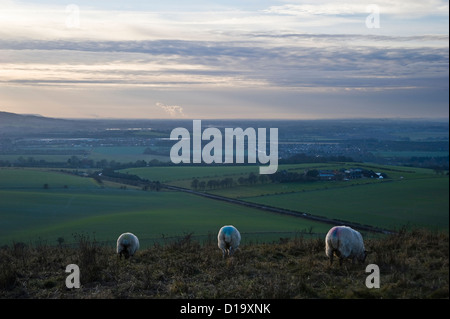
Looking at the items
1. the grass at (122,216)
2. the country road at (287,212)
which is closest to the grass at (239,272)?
the country road at (287,212)

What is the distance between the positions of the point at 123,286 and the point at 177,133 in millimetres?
43351

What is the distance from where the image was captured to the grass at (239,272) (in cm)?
825

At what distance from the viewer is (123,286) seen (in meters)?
9.15

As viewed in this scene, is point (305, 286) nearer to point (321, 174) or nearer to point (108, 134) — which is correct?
point (321, 174)

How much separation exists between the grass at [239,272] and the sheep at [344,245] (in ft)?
0.82

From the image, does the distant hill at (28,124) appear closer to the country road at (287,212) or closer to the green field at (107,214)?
the green field at (107,214)

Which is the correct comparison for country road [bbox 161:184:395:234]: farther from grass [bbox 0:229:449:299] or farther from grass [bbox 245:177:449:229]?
grass [bbox 0:229:449:299]

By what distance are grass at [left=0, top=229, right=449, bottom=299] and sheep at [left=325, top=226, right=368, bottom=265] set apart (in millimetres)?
250

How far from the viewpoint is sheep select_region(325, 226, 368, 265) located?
1044 cm

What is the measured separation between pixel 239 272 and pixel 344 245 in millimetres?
2526

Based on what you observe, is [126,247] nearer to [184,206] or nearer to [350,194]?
[184,206]

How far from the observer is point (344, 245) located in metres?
10.4

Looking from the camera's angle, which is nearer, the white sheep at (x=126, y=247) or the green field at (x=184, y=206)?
the white sheep at (x=126, y=247)
